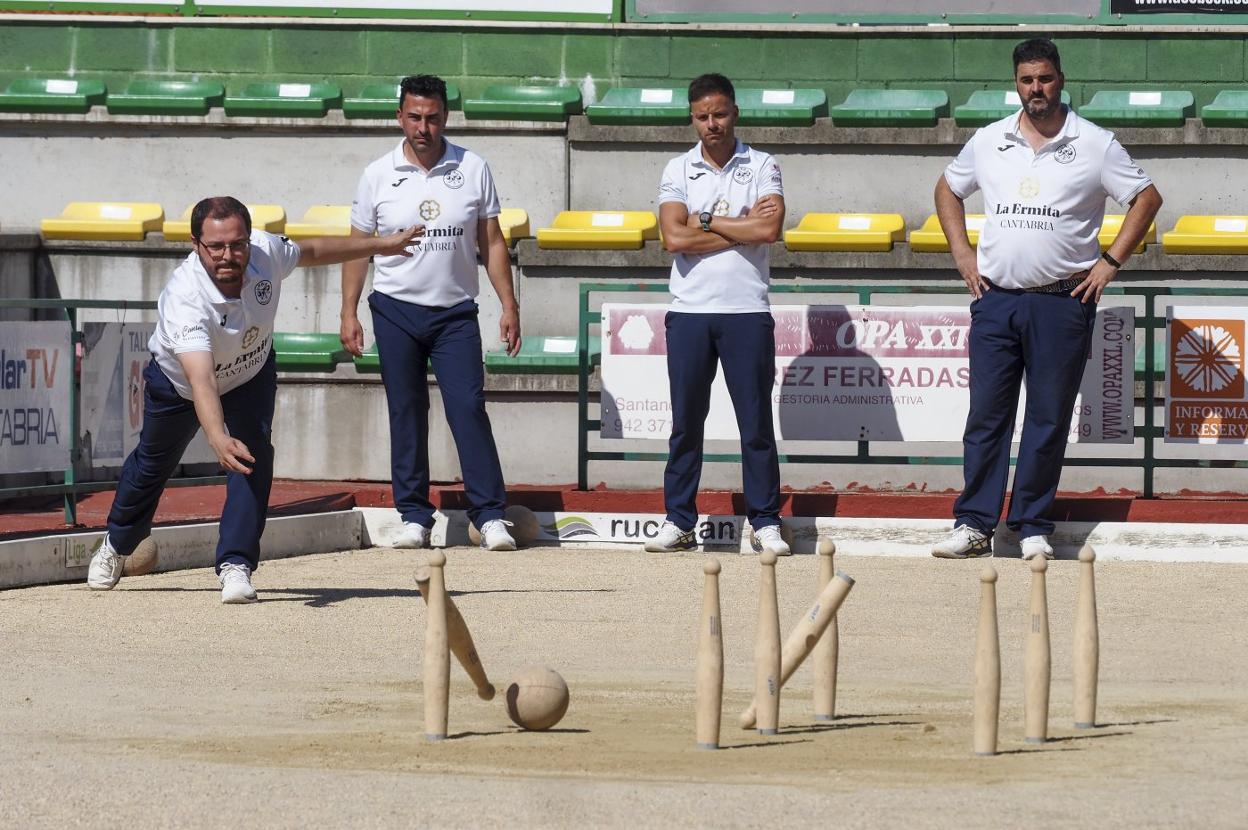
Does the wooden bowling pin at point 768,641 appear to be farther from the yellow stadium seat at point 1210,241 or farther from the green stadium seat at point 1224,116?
the green stadium seat at point 1224,116

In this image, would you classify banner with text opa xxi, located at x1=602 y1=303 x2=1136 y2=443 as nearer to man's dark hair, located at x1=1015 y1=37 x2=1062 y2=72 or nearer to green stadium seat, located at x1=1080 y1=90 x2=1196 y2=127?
man's dark hair, located at x1=1015 y1=37 x2=1062 y2=72

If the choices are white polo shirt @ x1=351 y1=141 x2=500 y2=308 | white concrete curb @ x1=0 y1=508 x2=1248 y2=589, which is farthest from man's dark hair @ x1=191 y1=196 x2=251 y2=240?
white concrete curb @ x1=0 y1=508 x2=1248 y2=589

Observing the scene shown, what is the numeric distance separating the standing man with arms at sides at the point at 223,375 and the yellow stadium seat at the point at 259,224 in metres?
5.23

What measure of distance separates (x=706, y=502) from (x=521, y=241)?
10.6ft

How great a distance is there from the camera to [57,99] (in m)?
15.5

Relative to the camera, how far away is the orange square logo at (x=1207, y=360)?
11180 millimetres

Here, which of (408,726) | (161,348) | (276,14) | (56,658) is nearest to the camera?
(408,726)

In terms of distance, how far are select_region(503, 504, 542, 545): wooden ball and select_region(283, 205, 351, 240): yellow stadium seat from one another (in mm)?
3531

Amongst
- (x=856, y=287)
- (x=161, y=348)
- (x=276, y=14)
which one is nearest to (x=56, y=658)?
(x=161, y=348)

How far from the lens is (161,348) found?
29.4 ft

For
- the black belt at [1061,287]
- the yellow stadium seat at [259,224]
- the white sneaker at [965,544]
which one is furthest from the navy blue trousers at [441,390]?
the yellow stadium seat at [259,224]

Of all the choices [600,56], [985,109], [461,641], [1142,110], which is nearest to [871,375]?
[985,109]

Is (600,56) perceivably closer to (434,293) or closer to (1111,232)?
(1111,232)

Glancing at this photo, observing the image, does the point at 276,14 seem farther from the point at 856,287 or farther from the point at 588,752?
the point at 588,752
